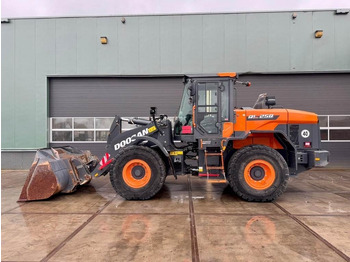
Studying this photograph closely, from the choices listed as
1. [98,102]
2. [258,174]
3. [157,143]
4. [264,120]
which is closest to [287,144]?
[264,120]

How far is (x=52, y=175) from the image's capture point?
5.69m

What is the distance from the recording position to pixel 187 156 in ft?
20.8

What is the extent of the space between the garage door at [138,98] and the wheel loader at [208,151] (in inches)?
183

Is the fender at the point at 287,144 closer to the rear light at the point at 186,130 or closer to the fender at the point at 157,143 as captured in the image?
the rear light at the point at 186,130

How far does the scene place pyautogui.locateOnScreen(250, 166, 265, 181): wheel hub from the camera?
18.6 feet

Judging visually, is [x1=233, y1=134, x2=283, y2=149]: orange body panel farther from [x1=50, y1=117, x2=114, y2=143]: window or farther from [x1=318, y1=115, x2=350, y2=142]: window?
[x1=50, y1=117, x2=114, y2=143]: window

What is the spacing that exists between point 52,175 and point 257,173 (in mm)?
4466

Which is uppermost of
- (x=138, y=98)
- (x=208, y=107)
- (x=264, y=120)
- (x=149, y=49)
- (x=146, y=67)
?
(x=149, y=49)

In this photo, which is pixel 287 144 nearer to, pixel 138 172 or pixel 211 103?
pixel 211 103

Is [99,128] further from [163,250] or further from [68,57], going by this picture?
[163,250]

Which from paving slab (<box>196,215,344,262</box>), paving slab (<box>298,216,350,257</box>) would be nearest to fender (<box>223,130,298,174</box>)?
paving slab (<box>298,216,350,257</box>)

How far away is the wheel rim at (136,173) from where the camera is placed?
580 centimetres

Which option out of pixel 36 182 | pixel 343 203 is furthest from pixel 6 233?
pixel 343 203

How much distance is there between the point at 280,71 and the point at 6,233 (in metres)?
10.3
